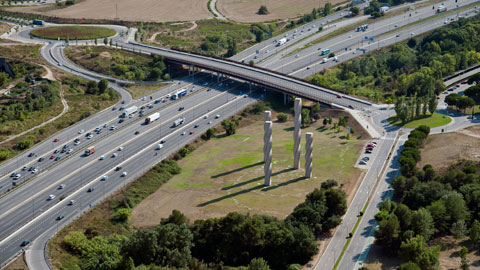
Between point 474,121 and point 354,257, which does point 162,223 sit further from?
point 474,121

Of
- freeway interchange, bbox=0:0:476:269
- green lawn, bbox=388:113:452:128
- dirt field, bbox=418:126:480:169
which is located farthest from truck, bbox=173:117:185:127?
dirt field, bbox=418:126:480:169

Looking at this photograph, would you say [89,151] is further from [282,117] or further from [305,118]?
[305,118]

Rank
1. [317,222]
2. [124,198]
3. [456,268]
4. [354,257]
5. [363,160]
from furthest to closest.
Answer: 1. [363,160]
2. [124,198]
3. [317,222]
4. [354,257]
5. [456,268]

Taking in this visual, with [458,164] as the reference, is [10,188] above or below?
below

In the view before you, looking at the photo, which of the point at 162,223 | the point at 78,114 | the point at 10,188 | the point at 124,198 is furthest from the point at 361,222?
the point at 78,114

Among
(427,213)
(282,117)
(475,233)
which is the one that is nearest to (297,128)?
(282,117)

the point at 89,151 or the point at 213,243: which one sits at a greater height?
the point at 89,151

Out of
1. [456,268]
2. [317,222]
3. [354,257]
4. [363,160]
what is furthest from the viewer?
[363,160]

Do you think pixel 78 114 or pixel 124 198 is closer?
pixel 124 198
